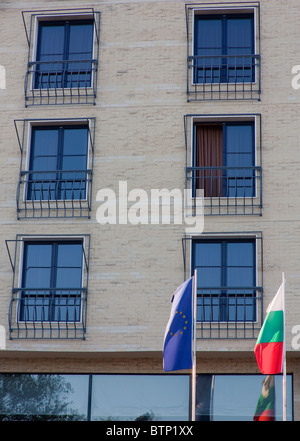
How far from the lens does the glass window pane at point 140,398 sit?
79.2 ft

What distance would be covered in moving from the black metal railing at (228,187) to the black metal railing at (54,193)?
274cm

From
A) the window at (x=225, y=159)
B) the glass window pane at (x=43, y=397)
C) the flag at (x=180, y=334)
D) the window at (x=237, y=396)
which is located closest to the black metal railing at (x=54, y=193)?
the window at (x=225, y=159)

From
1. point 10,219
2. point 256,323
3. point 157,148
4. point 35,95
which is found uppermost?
point 35,95

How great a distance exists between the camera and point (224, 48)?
86.9 ft

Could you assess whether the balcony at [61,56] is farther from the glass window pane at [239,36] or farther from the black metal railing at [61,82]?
the glass window pane at [239,36]

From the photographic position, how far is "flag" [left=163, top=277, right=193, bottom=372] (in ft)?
68.6

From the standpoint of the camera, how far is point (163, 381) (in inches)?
960

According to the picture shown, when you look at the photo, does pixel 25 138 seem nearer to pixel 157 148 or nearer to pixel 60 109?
pixel 60 109

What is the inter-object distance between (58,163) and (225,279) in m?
5.45

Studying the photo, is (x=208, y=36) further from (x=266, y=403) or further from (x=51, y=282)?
(x=266, y=403)

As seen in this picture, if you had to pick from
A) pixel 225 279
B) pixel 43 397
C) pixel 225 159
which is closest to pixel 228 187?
pixel 225 159
